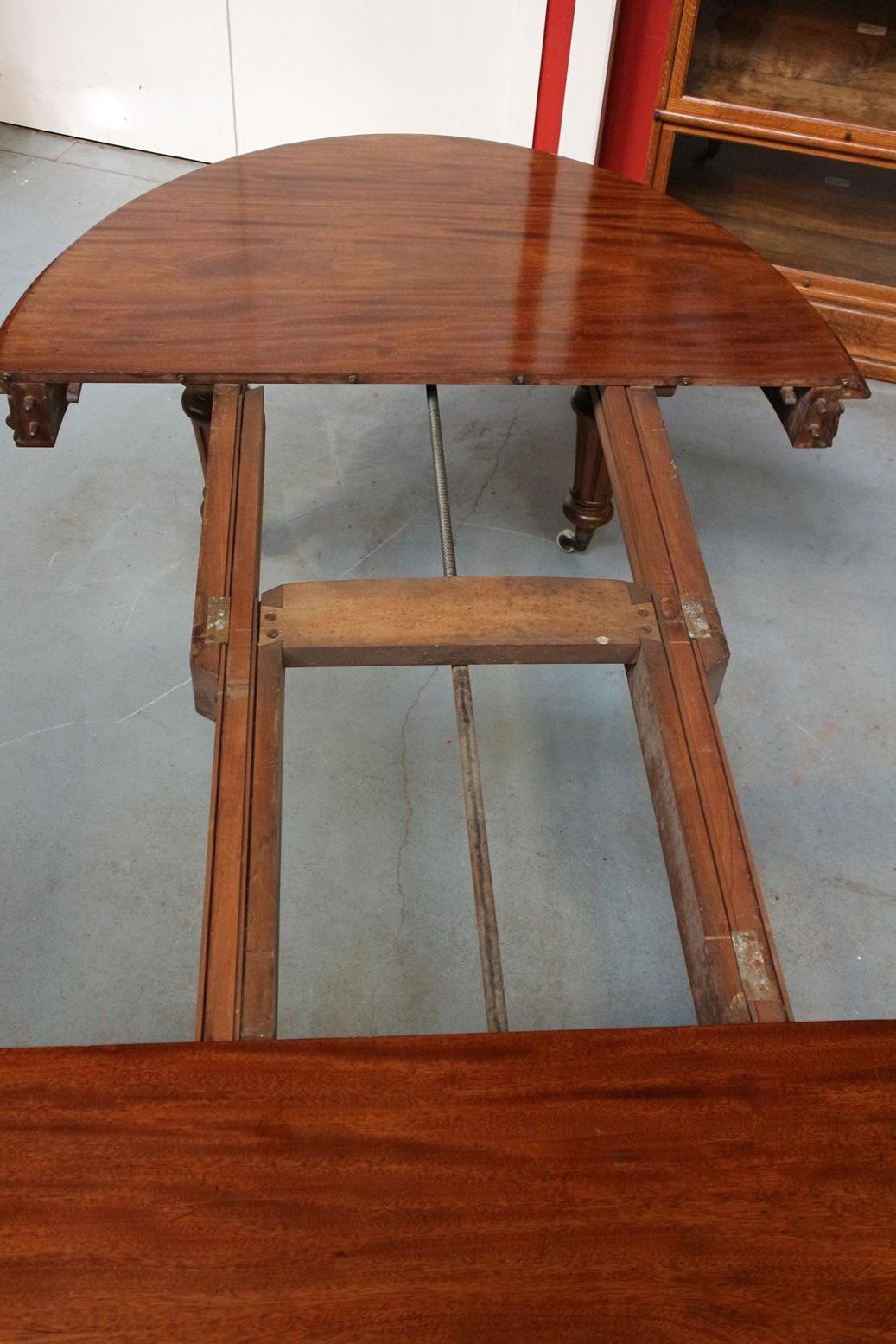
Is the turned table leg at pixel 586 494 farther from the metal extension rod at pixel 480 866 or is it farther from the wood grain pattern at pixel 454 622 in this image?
the wood grain pattern at pixel 454 622

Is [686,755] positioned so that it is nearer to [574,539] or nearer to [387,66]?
[574,539]

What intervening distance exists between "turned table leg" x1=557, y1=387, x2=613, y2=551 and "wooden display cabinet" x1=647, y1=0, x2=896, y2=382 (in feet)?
3.00

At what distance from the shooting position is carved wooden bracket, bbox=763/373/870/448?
1.71 meters

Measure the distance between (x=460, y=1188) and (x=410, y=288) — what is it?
52.5 inches

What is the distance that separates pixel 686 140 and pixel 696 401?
1.94 ft

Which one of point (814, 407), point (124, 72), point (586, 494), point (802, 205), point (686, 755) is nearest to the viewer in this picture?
point (686, 755)

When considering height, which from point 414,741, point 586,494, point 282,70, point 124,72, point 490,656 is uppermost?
point 490,656

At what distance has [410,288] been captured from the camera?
185cm

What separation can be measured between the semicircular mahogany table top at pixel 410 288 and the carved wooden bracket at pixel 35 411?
0.07ft

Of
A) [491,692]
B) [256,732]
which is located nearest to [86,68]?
[491,692]

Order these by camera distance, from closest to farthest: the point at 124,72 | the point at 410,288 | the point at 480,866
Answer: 1. the point at 480,866
2. the point at 410,288
3. the point at 124,72

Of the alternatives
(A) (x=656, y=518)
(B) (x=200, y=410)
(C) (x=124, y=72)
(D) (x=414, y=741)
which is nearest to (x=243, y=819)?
(A) (x=656, y=518)

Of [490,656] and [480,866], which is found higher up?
[490,656]

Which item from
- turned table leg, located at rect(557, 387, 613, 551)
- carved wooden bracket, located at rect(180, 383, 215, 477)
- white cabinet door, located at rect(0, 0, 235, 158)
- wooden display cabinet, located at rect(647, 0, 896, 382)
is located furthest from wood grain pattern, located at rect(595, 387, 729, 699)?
white cabinet door, located at rect(0, 0, 235, 158)
